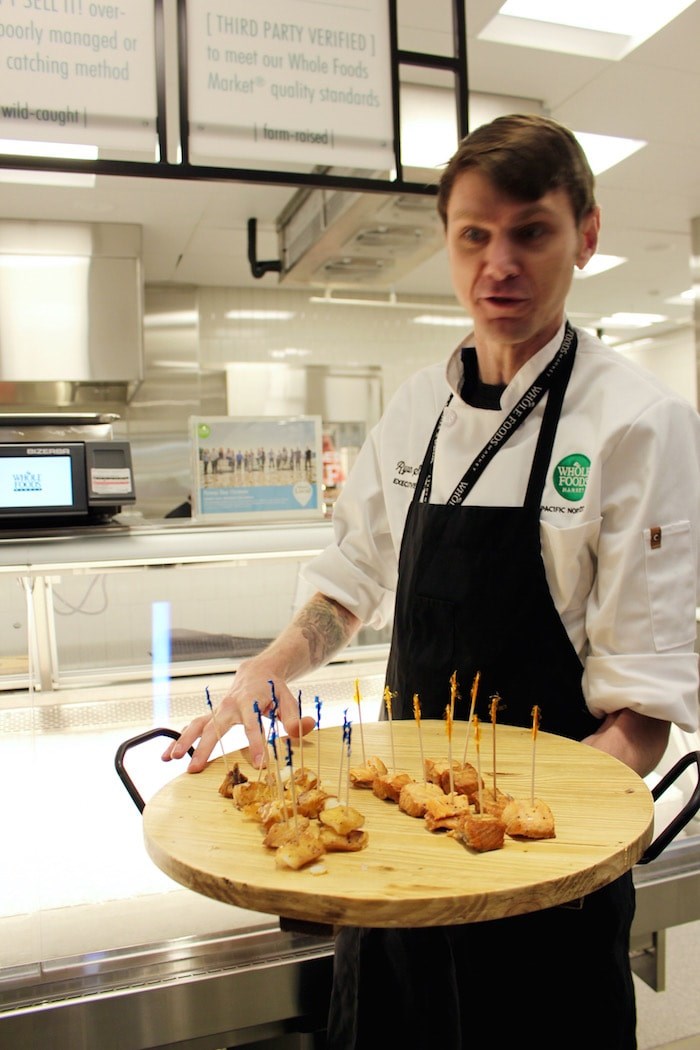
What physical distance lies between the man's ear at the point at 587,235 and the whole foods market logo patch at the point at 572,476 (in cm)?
26

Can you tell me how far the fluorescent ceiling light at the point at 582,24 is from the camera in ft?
9.68

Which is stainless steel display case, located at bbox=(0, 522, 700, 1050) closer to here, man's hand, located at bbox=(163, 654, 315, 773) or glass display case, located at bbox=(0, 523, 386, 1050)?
glass display case, located at bbox=(0, 523, 386, 1050)

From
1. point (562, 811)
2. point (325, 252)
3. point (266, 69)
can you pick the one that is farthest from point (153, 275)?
point (562, 811)

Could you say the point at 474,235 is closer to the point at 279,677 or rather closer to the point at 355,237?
the point at 279,677

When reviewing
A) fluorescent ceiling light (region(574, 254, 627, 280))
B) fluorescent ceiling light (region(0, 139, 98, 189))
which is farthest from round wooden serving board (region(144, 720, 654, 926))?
fluorescent ceiling light (region(574, 254, 627, 280))

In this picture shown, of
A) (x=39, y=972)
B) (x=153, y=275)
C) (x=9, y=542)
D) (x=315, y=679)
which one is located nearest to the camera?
(x=39, y=972)

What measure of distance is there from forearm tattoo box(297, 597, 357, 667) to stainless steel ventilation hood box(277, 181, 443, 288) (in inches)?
81.5

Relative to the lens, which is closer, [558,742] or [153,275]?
[558,742]

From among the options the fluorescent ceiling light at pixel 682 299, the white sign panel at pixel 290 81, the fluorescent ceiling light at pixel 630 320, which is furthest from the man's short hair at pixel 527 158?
the fluorescent ceiling light at pixel 630 320

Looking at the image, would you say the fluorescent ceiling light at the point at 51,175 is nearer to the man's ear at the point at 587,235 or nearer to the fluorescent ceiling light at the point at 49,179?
the fluorescent ceiling light at the point at 49,179

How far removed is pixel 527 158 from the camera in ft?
3.40

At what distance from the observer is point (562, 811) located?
2.73 feet

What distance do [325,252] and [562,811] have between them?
3.67 m

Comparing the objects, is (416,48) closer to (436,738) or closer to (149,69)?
(149,69)
